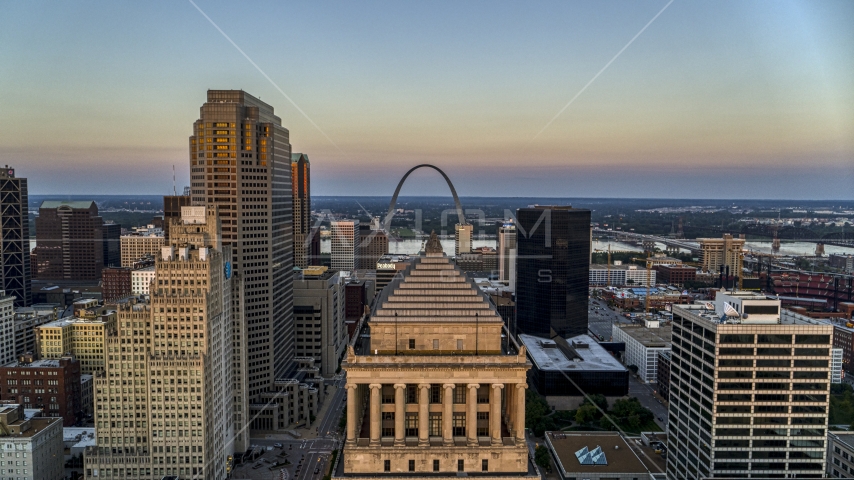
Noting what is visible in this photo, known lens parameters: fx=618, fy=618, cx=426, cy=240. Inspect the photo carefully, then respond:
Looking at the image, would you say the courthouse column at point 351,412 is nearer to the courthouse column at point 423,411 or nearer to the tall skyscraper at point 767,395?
the courthouse column at point 423,411

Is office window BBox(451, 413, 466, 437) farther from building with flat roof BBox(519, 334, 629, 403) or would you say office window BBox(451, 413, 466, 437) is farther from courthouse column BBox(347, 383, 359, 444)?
building with flat roof BBox(519, 334, 629, 403)

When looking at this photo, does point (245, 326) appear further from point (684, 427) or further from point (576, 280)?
point (576, 280)

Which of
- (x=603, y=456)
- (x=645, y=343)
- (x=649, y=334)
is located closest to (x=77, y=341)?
(x=603, y=456)

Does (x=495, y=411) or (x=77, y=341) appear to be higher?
(x=495, y=411)

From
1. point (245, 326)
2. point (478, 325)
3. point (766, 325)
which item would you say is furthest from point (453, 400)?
point (245, 326)

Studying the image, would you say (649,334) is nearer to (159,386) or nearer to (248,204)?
(248,204)

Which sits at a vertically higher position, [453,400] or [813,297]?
[453,400]
